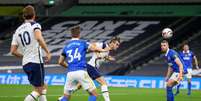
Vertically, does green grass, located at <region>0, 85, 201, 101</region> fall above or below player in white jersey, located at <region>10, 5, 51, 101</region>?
below

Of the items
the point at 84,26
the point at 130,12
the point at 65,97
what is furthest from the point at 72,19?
the point at 65,97

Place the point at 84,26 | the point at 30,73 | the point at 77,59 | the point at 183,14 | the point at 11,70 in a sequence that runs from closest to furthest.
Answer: the point at 30,73 < the point at 77,59 < the point at 11,70 < the point at 183,14 < the point at 84,26

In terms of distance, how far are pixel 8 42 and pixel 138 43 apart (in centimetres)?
1002

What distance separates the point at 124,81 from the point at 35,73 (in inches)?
893

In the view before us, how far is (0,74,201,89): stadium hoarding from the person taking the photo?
113 feet

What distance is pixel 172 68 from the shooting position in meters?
19.6

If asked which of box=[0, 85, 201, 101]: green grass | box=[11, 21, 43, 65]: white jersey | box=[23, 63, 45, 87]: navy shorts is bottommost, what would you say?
box=[0, 85, 201, 101]: green grass

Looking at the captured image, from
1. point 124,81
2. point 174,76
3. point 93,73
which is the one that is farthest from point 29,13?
point 124,81

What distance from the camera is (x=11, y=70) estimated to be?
4144cm

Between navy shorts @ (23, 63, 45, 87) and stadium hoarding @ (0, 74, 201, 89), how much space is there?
69.2 ft

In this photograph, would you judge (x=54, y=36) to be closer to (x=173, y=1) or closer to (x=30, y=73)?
(x=173, y=1)

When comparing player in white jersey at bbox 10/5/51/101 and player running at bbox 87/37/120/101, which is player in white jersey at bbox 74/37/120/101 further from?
player in white jersey at bbox 10/5/51/101

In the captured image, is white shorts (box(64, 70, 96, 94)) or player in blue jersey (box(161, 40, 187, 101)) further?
player in blue jersey (box(161, 40, 187, 101))

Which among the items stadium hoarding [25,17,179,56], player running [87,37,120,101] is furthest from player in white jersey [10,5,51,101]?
stadium hoarding [25,17,179,56]
